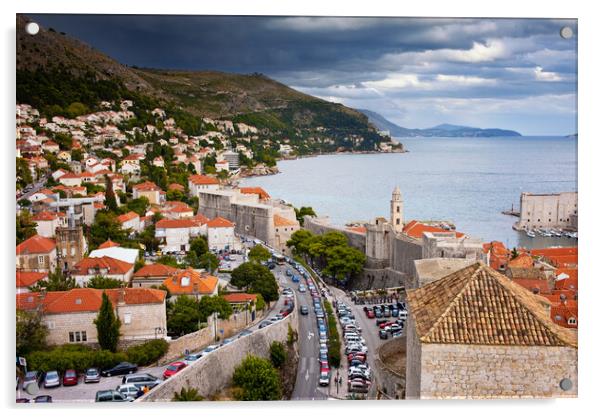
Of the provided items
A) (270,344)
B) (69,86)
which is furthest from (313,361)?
(69,86)

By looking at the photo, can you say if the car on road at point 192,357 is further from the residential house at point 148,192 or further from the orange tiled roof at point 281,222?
the residential house at point 148,192

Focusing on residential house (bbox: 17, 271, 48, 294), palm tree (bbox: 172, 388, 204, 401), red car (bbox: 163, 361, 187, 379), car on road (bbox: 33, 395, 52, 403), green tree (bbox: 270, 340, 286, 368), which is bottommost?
green tree (bbox: 270, 340, 286, 368)

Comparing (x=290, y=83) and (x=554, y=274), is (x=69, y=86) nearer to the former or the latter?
(x=290, y=83)

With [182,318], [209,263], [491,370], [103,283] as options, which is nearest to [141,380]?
[182,318]

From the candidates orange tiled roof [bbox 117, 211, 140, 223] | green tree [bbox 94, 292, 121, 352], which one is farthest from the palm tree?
orange tiled roof [bbox 117, 211, 140, 223]

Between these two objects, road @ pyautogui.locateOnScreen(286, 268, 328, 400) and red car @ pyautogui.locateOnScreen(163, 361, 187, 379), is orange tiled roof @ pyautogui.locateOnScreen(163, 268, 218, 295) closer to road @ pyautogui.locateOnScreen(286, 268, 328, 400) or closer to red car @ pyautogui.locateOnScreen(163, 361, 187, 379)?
road @ pyautogui.locateOnScreen(286, 268, 328, 400)

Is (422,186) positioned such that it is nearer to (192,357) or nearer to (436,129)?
(436,129)

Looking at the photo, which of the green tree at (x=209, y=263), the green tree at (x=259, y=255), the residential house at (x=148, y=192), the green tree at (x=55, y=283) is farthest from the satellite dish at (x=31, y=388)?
the residential house at (x=148, y=192)
